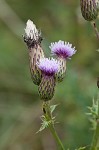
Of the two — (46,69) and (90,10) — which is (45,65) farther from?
(90,10)

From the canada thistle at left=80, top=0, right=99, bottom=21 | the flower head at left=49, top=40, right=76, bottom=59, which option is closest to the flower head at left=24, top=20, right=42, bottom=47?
the flower head at left=49, top=40, right=76, bottom=59

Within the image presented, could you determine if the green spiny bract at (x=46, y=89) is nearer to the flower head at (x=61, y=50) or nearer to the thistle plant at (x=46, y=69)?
the thistle plant at (x=46, y=69)

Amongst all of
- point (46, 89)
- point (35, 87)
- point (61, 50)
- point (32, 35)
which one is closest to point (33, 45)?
point (32, 35)

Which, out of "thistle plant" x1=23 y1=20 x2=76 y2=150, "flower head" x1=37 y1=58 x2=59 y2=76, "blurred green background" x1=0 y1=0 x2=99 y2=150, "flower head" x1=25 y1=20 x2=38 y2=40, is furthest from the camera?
"blurred green background" x1=0 y1=0 x2=99 y2=150

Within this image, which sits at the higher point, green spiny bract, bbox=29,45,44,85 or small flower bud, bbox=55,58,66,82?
green spiny bract, bbox=29,45,44,85

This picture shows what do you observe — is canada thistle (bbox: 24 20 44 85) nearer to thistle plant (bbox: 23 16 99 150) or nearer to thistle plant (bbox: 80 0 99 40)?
thistle plant (bbox: 23 16 99 150)

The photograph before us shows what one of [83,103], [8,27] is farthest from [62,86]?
[8,27]

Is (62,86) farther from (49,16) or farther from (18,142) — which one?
(49,16)
